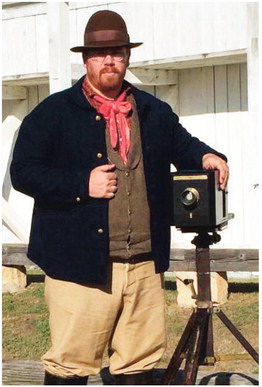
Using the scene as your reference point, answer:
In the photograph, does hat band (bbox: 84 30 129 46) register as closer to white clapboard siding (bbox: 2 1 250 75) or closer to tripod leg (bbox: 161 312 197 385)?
tripod leg (bbox: 161 312 197 385)

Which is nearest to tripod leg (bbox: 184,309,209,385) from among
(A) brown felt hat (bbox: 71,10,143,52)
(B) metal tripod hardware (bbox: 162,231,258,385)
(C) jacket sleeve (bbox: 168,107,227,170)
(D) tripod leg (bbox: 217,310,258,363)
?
(B) metal tripod hardware (bbox: 162,231,258,385)

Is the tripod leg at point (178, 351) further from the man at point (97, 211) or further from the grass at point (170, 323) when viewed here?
the grass at point (170, 323)

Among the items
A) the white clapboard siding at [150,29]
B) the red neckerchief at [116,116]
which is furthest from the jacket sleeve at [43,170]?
the white clapboard siding at [150,29]

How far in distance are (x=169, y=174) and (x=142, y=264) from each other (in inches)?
17.4

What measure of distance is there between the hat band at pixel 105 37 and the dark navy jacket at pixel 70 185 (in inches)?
9.6

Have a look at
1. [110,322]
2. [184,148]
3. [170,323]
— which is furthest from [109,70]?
[170,323]

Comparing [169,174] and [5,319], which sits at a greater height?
[169,174]

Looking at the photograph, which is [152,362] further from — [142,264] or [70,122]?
[70,122]

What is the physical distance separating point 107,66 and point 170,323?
164 inches

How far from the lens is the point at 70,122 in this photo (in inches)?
182

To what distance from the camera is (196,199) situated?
187 inches

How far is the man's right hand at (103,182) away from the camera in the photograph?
4512 mm

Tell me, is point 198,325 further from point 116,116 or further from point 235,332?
point 116,116

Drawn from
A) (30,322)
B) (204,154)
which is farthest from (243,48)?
(204,154)
